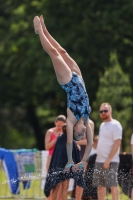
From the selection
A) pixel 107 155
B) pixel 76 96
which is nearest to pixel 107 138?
pixel 107 155

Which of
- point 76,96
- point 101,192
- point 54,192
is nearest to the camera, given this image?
point 76,96

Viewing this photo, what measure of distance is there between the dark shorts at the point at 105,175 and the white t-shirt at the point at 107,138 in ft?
0.40

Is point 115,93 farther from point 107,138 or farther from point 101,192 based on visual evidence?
point 101,192

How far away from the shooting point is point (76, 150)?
12.1 metres

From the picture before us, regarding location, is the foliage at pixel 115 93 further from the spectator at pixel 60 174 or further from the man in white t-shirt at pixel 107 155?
the spectator at pixel 60 174

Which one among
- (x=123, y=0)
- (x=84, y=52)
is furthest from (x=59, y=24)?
(x=123, y=0)

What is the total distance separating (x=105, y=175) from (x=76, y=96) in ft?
9.49

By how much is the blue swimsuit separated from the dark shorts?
8.48 feet

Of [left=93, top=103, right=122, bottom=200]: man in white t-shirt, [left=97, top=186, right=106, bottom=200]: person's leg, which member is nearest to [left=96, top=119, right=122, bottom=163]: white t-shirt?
[left=93, top=103, right=122, bottom=200]: man in white t-shirt

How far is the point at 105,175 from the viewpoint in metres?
12.8

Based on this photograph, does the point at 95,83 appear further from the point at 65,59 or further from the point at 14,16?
the point at 65,59

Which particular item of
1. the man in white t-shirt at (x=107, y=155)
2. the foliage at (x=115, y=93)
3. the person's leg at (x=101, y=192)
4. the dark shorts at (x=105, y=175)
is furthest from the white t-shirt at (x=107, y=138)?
the foliage at (x=115, y=93)

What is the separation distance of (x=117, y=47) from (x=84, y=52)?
4.85 feet

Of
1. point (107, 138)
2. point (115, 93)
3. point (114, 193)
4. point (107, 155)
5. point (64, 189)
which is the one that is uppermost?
point (115, 93)
